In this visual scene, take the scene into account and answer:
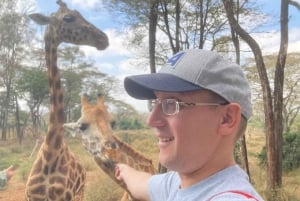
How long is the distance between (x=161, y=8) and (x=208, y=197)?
687 cm

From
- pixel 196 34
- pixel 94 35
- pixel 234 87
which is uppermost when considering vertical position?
pixel 196 34

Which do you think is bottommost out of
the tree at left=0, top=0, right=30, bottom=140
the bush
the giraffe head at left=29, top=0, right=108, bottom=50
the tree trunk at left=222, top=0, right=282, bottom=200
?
the bush

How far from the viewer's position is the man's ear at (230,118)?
2.92 feet

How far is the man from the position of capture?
0.88 metres

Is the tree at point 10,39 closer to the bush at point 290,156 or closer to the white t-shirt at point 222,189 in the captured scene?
the bush at point 290,156

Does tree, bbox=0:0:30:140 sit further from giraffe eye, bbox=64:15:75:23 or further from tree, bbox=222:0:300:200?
giraffe eye, bbox=64:15:75:23

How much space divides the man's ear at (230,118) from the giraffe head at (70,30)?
2.00 meters

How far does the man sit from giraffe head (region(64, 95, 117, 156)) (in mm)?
1412

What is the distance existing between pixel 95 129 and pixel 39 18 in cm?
75

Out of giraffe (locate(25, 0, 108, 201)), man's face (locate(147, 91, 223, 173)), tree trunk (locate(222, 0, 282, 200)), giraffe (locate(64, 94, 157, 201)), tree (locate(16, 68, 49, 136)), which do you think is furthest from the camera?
tree (locate(16, 68, 49, 136))

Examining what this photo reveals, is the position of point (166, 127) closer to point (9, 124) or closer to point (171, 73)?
point (171, 73)

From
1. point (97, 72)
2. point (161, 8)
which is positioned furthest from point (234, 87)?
point (97, 72)

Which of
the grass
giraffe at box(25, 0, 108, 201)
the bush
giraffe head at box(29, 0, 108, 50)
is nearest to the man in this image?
giraffe at box(25, 0, 108, 201)

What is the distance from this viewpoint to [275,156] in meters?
5.36
